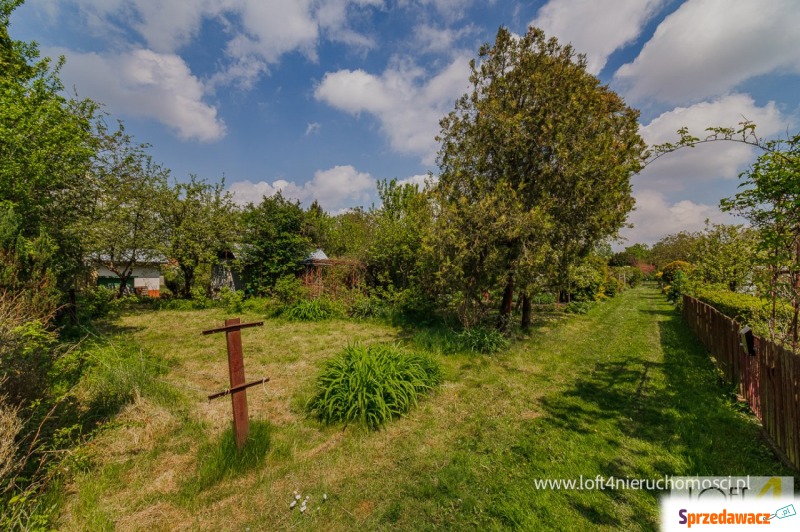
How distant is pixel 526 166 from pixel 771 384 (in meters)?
6.41

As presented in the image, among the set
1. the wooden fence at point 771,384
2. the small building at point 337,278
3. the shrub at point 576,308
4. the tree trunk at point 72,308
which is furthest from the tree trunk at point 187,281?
the wooden fence at point 771,384

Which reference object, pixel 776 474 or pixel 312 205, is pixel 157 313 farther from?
pixel 312 205

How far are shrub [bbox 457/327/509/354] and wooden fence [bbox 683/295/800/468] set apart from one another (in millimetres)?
4305

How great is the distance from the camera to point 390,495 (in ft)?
10.5

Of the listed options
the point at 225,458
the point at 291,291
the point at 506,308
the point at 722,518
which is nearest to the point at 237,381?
the point at 225,458

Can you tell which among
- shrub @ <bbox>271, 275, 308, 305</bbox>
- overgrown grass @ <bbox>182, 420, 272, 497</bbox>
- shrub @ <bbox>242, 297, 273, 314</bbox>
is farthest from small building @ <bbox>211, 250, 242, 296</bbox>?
overgrown grass @ <bbox>182, 420, 272, 497</bbox>

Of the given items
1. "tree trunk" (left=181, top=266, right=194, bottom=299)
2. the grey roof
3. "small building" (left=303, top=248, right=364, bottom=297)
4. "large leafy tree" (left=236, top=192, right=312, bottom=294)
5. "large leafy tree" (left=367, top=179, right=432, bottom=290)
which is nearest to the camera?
"large leafy tree" (left=367, top=179, right=432, bottom=290)

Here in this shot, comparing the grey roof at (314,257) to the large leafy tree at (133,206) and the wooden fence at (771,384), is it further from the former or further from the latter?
the wooden fence at (771,384)

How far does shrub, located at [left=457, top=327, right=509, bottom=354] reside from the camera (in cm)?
814

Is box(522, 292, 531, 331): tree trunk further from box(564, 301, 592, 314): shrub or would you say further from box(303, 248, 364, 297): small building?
box(303, 248, 364, 297): small building

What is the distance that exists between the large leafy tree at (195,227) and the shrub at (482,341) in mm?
14068

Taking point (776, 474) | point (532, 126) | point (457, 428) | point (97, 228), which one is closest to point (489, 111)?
point (532, 126)

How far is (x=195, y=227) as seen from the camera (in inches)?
623

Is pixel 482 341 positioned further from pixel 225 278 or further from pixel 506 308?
pixel 225 278
